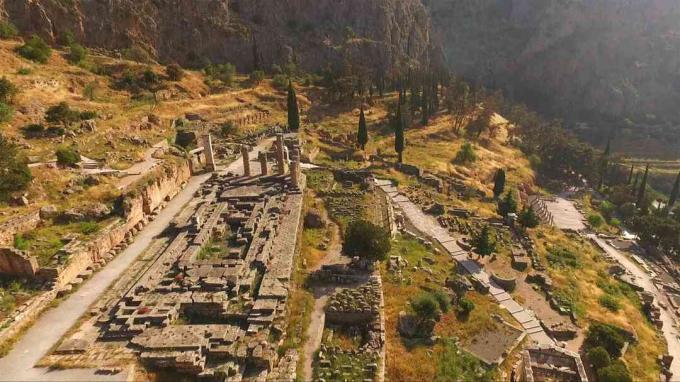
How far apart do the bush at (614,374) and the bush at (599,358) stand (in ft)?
1.62

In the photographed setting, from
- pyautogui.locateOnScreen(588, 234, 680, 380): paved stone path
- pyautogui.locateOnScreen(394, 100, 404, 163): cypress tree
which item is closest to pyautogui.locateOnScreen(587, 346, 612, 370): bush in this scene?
pyautogui.locateOnScreen(588, 234, 680, 380): paved stone path

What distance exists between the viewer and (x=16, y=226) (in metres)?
21.7

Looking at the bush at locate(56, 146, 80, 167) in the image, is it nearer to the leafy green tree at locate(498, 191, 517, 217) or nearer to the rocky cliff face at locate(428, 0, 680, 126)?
the leafy green tree at locate(498, 191, 517, 217)

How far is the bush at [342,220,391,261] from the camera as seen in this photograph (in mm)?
22750

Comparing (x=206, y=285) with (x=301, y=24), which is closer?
(x=206, y=285)

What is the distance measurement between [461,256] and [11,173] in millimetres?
27919

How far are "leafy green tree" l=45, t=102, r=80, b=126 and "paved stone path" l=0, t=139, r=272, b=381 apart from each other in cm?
1417

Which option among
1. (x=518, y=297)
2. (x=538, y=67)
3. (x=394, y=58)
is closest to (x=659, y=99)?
(x=538, y=67)

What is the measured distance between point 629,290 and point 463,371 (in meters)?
21.0

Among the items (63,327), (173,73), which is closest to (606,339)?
(63,327)

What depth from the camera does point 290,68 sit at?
2854 inches

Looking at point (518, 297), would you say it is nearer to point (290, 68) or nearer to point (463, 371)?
point (463, 371)

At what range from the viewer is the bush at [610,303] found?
90.7 ft

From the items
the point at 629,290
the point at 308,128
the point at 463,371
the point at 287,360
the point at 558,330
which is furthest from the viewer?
the point at 308,128
